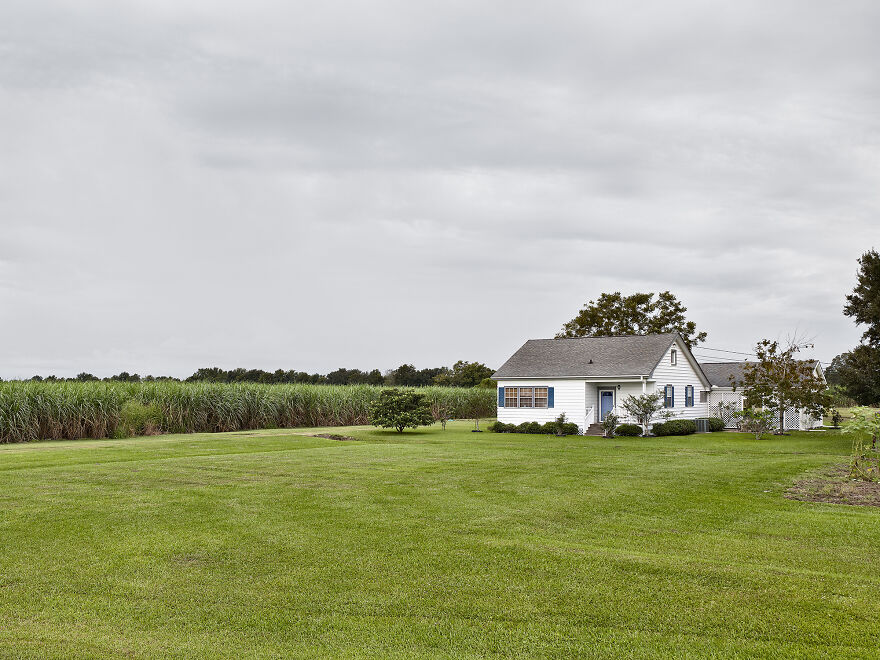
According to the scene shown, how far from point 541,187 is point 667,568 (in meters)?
22.5

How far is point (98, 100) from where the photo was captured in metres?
22.8

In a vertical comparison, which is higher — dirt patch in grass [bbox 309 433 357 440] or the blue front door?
the blue front door

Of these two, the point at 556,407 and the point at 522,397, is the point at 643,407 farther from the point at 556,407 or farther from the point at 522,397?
the point at 522,397

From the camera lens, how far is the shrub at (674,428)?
30812 mm

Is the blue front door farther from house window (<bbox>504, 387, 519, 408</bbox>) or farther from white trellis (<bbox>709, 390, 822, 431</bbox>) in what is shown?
white trellis (<bbox>709, 390, 822, 431</bbox>)

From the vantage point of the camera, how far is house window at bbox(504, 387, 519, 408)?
1325 inches

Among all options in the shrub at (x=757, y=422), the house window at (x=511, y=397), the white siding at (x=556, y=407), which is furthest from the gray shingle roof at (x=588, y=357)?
the shrub at (x=757, y=422)

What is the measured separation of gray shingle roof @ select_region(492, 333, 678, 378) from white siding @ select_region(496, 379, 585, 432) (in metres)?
0.36

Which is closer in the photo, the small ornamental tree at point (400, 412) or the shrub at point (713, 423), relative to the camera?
the small ornamental tree at point (400, 412)

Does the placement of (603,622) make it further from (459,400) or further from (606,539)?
(459,400)

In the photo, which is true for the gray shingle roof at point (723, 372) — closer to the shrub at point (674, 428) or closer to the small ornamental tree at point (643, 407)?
the shrub at point (674, 428)

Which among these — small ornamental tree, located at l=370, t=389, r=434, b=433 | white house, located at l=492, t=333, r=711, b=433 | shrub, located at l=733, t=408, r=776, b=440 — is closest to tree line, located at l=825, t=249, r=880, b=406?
shrub, located at l=733, t=408, r=776, b=440

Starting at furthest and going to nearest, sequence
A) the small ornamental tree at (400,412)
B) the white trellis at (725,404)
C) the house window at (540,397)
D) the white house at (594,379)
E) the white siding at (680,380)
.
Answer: the white trellis at (725,404) → the house window at (540,397) → the white siding at (680,380) → the white house at (594,379) → the small ornamental tree at (400,412)

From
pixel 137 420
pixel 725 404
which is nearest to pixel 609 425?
pixel 725 404
